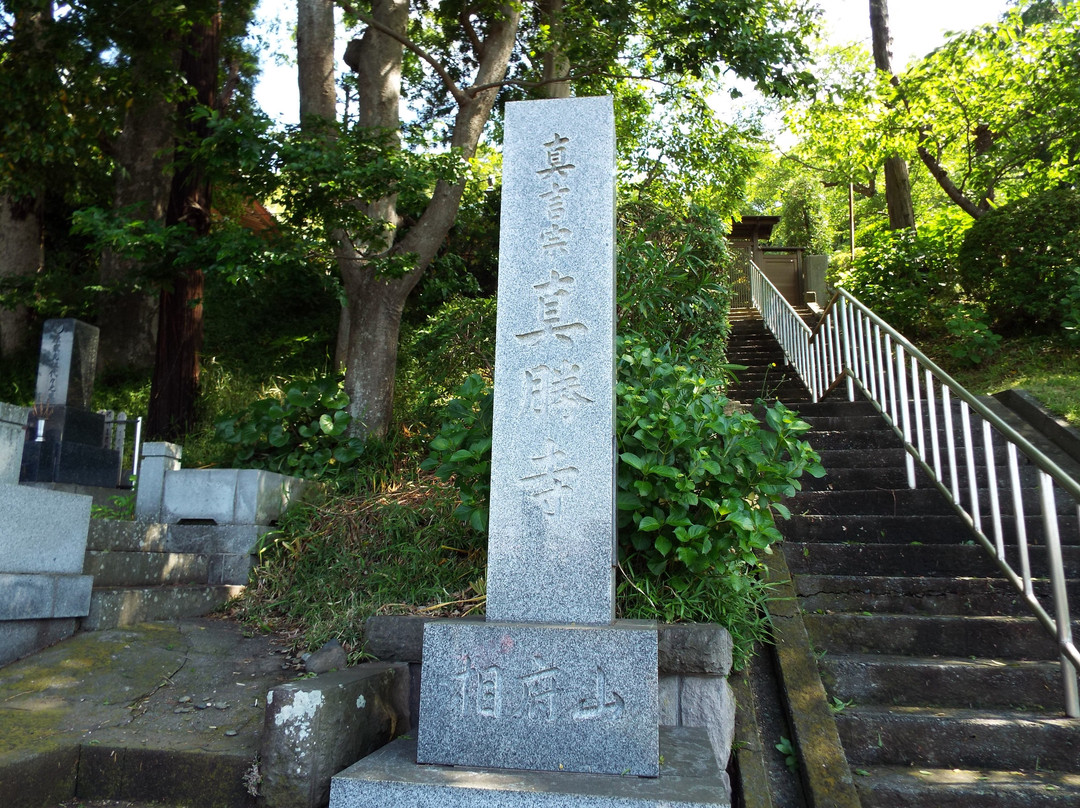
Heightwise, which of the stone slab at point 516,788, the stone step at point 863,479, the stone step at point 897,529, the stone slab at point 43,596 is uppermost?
the stone step at point 863,479

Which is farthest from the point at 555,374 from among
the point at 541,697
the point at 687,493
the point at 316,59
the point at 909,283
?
the point at 909,283

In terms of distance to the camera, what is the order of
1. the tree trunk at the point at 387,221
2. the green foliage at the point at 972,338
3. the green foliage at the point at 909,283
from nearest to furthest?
the tree trunk at the point at 387,221 < the green foliage at the point at 972,338 < the green foliage at the point at 909,283

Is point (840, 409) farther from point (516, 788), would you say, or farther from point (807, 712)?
point (516, 788)

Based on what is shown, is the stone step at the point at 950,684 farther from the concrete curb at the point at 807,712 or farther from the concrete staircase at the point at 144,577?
the concrete staircase at the point at 144,577

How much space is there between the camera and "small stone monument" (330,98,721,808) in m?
2.55

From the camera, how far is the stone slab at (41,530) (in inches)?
137

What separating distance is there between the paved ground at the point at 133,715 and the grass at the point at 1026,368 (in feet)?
23.1

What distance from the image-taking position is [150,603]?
423 cm

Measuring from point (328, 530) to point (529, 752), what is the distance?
2.70 metres

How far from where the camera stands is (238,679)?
11.7ft

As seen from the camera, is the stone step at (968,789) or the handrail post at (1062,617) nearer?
the stone step at (968,789)

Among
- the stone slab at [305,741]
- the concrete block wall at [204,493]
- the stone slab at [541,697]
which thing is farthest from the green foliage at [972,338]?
the stone slab at [305,741]

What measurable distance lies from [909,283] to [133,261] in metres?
11.6

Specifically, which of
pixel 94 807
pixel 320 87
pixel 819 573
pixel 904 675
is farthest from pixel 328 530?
pixel 320 87
